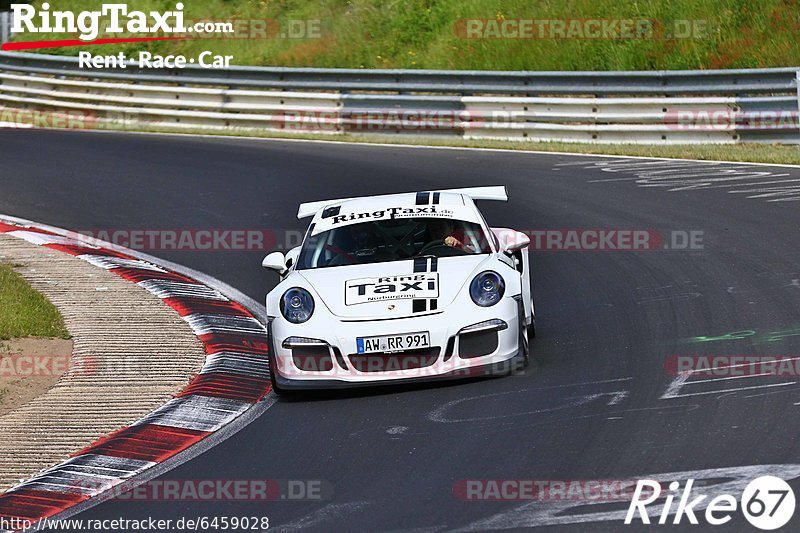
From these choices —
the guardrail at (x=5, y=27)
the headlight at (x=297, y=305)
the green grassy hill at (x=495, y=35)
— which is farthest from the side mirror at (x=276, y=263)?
the guardrail at (x=5, y=27)

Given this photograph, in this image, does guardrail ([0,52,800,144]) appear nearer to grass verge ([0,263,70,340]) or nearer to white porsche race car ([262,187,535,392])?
white porsche race car ([262,187,535,392])

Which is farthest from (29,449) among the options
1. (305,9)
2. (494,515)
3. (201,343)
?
(305,9)

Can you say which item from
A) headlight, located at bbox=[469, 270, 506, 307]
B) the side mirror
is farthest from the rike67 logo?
the side mirror

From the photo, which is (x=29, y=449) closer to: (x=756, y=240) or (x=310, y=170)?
(x=756, y=240)

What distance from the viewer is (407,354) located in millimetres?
7848

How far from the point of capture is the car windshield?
8812 mm

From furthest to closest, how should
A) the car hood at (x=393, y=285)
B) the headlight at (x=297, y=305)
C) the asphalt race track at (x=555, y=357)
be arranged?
the headlight at (x=297, y=305)
the car hood at (x=393, y=285)
the asphalt race track at (x=555, y=357)

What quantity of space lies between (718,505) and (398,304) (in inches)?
119

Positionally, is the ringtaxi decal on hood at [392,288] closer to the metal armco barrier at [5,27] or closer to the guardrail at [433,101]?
the guardrail at [433,101]

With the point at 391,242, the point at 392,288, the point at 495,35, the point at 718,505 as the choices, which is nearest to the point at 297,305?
the point at 392,288

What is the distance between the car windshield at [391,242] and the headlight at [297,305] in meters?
0.49

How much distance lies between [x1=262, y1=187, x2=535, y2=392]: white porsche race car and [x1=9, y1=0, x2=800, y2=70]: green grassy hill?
→ 514 inches

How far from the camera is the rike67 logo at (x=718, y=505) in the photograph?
207 inches

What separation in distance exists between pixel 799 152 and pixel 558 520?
1224cm
